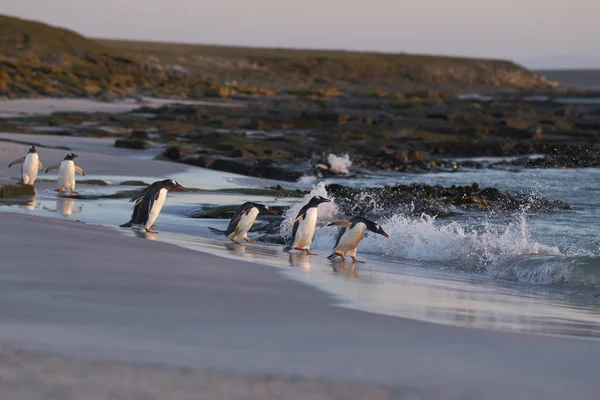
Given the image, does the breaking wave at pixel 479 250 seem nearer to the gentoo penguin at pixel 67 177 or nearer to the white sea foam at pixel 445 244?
the white sea foam at pixel 445 244

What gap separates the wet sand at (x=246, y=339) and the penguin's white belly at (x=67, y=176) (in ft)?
23.7

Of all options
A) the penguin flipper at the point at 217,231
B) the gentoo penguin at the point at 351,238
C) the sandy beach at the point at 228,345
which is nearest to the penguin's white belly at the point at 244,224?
the penguin flipper at the point at 217,231

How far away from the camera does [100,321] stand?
5398mm

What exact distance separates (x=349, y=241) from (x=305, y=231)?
1.85 feet

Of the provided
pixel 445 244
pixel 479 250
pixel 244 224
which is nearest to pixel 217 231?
pixel 244 224

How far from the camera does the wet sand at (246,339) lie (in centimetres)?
462

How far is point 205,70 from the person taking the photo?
115 metres

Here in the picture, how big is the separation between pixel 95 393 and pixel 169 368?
0.51 m

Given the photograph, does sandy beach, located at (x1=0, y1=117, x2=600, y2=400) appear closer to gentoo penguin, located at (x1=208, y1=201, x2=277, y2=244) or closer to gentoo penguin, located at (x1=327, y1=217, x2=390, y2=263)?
gentoo penguin, located at (x1=327, y1=217, x2=390, y2=263)

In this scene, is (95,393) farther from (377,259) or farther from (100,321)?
(377,259)

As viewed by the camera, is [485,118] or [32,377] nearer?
[32,377]

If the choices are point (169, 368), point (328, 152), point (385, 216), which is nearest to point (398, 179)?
point (328, 152)

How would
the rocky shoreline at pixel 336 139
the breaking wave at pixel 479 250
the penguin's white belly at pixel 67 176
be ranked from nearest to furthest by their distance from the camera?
the breaking wave at pixel 479 250 < the penguin's white belly at pixel 67 176 < the rocky shoreline at pixel 336 139

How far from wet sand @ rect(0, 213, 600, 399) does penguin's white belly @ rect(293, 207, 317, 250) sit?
3296mm
